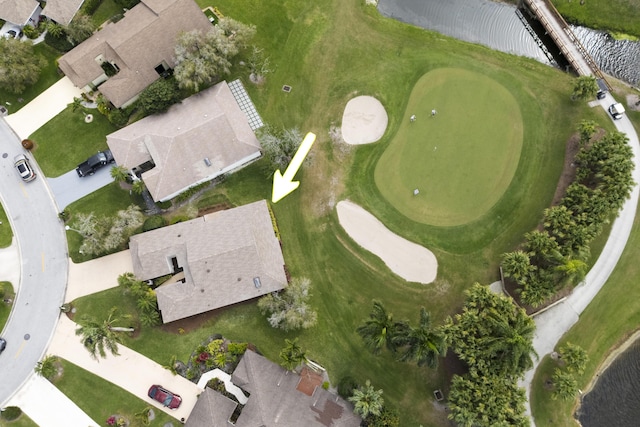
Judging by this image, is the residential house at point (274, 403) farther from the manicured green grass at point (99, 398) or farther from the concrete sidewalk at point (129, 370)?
the manicured green grass at point (99, 398)

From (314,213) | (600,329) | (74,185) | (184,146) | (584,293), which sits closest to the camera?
(600,329)

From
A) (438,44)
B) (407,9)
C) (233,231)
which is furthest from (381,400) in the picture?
(407,9)

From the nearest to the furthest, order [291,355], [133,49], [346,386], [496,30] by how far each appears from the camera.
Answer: [291,355], [346,386], [133,49], [496,30]

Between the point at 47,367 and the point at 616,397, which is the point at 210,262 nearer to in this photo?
the point at 47,367

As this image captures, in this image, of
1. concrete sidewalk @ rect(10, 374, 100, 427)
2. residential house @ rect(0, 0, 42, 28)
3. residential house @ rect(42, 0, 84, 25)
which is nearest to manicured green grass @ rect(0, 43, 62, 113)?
residential house @ rect(0, 0, 42, 28)

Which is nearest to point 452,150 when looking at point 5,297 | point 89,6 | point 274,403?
point 274,403

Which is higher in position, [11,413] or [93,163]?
[93,163]

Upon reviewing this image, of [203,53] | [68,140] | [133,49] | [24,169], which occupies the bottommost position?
[24,169]
